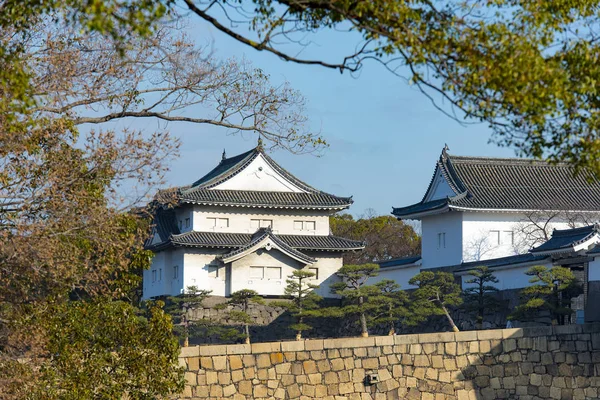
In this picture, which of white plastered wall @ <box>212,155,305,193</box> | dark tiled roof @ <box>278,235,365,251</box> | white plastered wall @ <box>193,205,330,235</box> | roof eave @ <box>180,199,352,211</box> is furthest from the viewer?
white plastered wall @ <box>212,155,305,193</box>

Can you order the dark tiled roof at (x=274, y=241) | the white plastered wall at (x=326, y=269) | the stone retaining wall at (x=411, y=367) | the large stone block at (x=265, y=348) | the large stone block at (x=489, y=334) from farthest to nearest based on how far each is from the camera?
the white plastered wall at (x=326, y=269), the dark tiled roof at (x=274, y=241), the large stone block at (x=489, y=334), the large stone block at (x=265, y=348), the stone retaining wall at (x=411, y=367)

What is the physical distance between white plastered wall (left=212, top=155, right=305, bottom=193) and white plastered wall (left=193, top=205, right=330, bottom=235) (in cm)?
75

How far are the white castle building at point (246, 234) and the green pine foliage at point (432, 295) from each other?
6937 millimetres

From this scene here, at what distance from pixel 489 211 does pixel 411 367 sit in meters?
12.0

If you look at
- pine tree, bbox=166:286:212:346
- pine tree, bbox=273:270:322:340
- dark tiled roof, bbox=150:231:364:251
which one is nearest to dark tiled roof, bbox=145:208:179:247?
dark tiled roof, bbox=150:231:364:251

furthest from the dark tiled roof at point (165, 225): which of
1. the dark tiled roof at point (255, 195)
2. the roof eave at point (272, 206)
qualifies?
the roof eave at point (272, 206)

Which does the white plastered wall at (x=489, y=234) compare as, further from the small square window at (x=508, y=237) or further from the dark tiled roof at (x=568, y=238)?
the dark tiled roof at (x=568, y=238)

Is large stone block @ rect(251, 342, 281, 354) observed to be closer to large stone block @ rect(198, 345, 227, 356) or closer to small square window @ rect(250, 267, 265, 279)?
large stone block @ rect(198, 345, 227, 356)

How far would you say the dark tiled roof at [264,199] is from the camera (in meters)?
32.0

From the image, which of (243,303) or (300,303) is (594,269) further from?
(243,303)

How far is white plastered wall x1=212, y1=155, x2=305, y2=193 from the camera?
33094mm

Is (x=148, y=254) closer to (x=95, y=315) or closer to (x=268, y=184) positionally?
(x=95, y=315)

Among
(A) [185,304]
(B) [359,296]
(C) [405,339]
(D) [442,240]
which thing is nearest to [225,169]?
(A) [185,304]

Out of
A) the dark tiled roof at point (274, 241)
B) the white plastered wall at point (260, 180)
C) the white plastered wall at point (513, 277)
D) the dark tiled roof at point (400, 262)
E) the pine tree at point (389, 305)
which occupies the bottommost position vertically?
the pine tree at point (389, 305)
